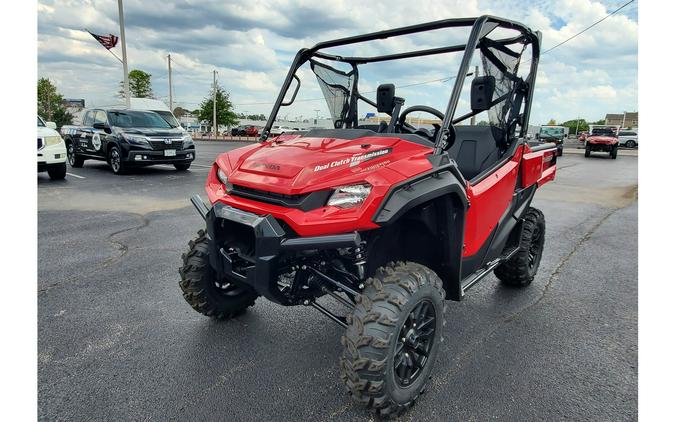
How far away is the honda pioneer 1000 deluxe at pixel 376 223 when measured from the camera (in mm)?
2012

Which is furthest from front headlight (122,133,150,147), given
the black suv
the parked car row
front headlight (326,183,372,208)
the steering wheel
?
the parked car row

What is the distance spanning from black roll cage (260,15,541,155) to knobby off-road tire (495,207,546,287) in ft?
2.94

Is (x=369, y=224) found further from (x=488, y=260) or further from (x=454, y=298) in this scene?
(x=488, y=260)

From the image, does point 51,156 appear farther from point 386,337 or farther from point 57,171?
point 386,337

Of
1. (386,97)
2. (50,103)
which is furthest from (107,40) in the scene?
(50,103)

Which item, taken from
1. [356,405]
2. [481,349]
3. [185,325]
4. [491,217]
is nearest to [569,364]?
[481,349]

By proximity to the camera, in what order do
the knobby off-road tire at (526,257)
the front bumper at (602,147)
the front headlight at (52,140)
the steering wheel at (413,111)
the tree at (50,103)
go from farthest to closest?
the tree at (50,103) < the front bumper at (602,147) < the front headlight at (52,140) < the knobby off-road tire at (526,257) < the steering wheel at (413,111)

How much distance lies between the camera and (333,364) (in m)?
2.64

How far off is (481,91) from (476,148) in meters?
1.06

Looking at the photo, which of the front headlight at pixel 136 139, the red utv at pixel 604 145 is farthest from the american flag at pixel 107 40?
the red utv at pixel 604 145

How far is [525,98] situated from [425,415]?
2.58 m

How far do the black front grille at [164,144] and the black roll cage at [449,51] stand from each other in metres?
8.52

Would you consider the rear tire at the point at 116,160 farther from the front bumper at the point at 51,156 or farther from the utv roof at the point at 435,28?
the utv roof at the point at 435,28

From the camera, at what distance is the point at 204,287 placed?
2.85m
